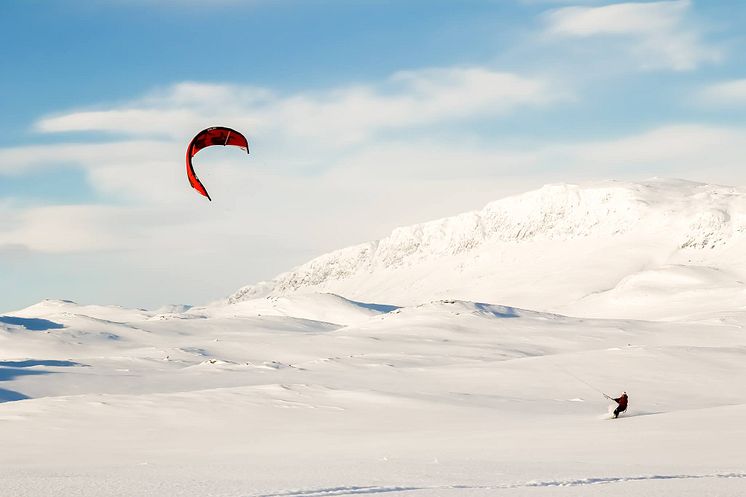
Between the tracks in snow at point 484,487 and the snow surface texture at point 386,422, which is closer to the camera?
the tracks in snow at point 484,487

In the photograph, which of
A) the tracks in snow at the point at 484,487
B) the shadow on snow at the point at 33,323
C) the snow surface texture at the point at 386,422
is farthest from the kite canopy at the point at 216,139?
the shadow on snow at the point at 33,323

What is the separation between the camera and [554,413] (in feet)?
90.3

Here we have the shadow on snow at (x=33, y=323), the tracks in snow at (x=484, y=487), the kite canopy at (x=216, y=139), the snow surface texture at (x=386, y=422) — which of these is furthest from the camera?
the shadow on snow at (x=33, y=323)

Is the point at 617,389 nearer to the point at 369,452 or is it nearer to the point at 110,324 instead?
the point at 369,452

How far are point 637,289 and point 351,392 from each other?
153 meters

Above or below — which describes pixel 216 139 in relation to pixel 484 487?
above

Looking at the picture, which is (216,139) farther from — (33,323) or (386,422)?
(33,323)

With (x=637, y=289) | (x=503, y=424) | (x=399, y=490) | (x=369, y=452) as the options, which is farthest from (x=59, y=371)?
(x=637, y=289)

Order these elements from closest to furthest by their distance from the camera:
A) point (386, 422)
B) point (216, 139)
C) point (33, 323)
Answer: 1. point (386, 422)
2. point (216, 139)
3. point (33, 323)

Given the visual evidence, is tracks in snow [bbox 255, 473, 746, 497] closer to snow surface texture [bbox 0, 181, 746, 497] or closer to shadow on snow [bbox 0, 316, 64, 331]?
snow surface texture [bbox 0, 181, 746, 497]

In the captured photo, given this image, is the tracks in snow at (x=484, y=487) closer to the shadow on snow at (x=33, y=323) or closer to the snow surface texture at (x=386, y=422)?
the snow surface texture at (x=386, y=422)

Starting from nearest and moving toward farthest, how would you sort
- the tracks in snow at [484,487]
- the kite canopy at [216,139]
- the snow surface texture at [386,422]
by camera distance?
the tracks in snow at [484,487] → the snow surface texture at [386,422] → the kite canopy at [216,139]

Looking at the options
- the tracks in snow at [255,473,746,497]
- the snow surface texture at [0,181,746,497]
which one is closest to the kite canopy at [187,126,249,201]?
the snow surface texture at [0,181,746,497]

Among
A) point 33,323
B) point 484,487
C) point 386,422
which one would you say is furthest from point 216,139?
point 33,323
